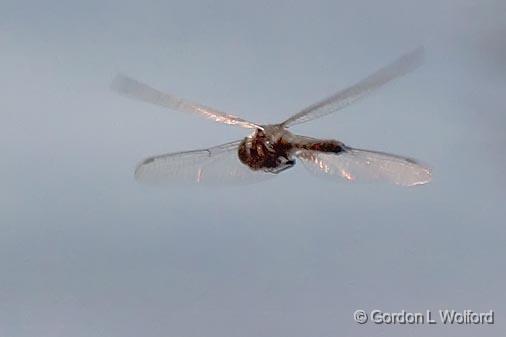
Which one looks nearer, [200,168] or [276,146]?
[276,146]

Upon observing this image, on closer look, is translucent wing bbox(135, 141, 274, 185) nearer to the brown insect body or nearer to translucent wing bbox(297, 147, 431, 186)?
the brown insect body

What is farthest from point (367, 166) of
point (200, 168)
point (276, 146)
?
point (200, 168)

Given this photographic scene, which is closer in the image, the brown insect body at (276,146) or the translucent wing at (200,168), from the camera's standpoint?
the brown insect body at (276,146)

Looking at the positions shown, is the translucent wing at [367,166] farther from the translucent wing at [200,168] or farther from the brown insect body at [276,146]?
the translucent wing at [200,168]

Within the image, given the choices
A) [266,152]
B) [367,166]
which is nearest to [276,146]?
[266,152]

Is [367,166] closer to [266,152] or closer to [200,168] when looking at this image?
[266,152]

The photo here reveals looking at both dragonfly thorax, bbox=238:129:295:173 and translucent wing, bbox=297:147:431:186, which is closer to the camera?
translucent wing, bbox=297:147:431:186
